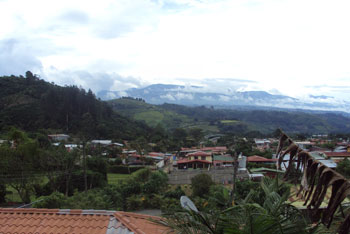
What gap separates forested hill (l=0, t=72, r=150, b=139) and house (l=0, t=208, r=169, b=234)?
40.8 m

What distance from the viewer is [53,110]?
155 ft

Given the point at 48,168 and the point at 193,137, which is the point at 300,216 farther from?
the point at 193,137

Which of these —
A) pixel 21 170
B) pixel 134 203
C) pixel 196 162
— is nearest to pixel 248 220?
pixel 134 203

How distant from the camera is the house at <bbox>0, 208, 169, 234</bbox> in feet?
14.8

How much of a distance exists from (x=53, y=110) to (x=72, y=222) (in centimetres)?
4632

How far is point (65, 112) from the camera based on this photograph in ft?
160

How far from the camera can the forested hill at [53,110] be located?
144 feet

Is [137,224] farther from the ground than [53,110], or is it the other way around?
[137,224]

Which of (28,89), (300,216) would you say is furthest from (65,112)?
(300,216)

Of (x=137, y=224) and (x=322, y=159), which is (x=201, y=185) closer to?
(x=137, y=224)

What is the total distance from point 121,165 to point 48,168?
10.3 m

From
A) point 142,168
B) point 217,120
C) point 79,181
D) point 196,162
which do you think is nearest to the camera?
point 79,181

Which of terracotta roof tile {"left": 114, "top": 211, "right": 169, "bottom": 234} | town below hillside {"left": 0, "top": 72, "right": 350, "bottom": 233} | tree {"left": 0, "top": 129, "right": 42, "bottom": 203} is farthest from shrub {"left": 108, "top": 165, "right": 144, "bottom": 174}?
terracotta roof tile {"left": 114, "top": 211, "right": 169, "bottom": 234}

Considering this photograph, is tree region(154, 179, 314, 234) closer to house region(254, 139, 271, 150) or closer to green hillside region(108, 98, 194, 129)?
house region(254, 139, 271, 150)
